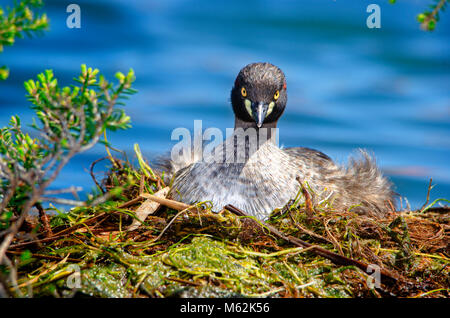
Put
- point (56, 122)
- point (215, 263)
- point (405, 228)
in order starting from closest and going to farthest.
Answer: point (56, 122) → point (215, 263) → point (405, 228)

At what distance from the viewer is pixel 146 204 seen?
3.55m

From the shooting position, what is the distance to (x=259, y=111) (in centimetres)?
394

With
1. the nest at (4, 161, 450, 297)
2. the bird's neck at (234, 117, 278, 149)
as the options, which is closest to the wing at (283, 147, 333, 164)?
the bird's neck at (234, 117, 278, 149)

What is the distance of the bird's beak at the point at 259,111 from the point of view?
3893mm

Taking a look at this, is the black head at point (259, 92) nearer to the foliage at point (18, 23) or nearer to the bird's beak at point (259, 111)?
the bird's beak at point (259, 111)

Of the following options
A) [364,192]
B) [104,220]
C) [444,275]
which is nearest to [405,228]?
[444,275]

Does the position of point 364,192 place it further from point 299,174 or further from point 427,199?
point 299,174

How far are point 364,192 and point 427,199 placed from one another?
711 mm

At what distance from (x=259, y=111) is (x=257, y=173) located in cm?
55

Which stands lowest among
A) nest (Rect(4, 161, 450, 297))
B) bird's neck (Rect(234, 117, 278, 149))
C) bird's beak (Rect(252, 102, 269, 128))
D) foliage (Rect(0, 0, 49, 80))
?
nest (Rect(4, 161, 450, 297))

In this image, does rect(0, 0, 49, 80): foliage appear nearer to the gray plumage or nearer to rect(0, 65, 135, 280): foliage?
rect(0, 65, 135, 280): foliage

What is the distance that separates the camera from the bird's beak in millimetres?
3893

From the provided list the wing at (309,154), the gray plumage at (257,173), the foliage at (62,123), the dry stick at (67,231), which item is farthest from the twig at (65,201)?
the wing at (309,154)

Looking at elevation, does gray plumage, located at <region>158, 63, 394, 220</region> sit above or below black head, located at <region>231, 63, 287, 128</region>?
below
